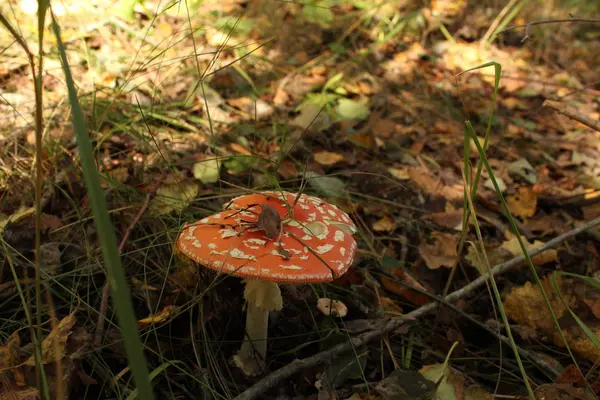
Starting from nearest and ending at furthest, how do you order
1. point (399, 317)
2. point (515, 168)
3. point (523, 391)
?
1. point (523, 391)
2. point (399, 317)
3. point (515, 168)

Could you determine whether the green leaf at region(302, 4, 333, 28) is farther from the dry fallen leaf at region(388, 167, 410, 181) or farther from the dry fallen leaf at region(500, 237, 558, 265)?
the dry fallen leaf at region(500, 237, 558, 265)

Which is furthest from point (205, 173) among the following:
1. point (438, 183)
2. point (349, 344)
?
point (438, 183)

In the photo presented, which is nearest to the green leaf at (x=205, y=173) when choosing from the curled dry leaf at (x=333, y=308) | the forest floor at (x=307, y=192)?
the forest floor at (x=307, y=192)

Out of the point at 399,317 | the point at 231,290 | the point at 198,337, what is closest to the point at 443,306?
the point at 399,317

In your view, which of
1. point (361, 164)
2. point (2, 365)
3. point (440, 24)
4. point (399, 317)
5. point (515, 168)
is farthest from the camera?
point (440, 24)

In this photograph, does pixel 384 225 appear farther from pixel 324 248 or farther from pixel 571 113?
pixel 571 113

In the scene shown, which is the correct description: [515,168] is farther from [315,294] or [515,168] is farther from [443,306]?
[315,294]
